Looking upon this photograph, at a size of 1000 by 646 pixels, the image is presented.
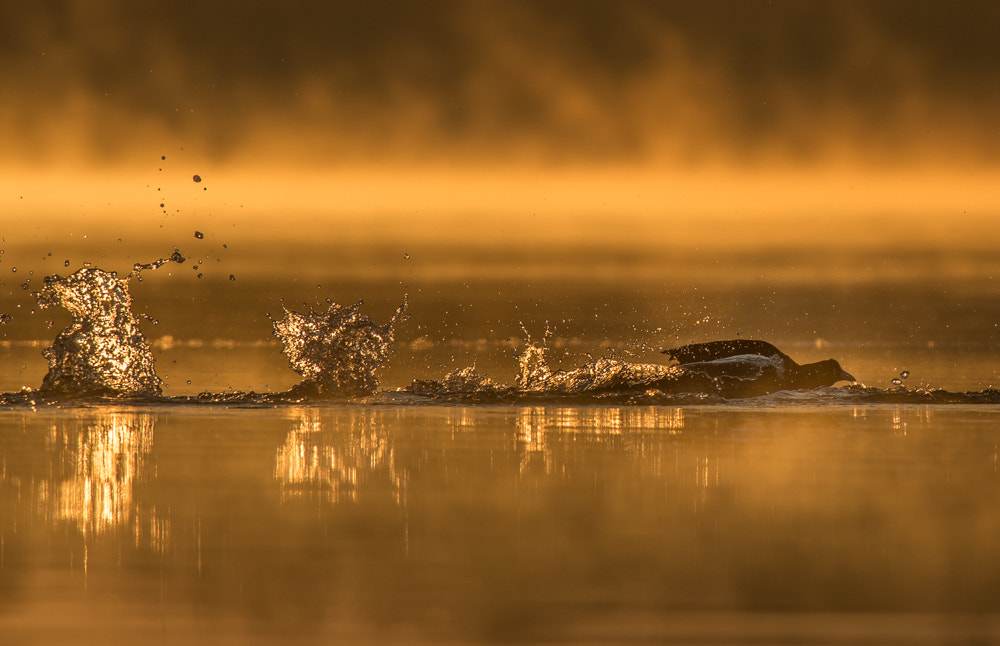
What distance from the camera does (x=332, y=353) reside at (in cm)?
2788

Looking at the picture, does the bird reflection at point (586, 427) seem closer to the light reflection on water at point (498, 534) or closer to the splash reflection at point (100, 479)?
the light reflection on water at point (498, 534)

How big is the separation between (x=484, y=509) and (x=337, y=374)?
14241 millimetres

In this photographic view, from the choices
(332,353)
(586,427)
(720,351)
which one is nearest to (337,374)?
(332,353)

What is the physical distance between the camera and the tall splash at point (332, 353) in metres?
27.9

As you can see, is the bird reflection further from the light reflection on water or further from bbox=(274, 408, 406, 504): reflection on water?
bbox=(274, 408, 406, 504): reflection on water

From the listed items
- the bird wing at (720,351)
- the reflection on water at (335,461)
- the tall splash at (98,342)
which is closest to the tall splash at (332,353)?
the tall splash at (98,342)

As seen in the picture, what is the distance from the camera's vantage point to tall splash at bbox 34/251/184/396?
1064 inches

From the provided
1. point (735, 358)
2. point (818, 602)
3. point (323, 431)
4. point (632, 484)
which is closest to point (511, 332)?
point (735, 358)

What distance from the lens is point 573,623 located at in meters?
9.50

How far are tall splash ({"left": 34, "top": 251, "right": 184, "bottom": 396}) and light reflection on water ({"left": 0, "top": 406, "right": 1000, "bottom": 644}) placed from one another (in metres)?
5.85

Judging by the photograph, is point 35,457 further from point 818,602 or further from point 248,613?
point 818,602

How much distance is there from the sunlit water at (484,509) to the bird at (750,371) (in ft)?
1.87

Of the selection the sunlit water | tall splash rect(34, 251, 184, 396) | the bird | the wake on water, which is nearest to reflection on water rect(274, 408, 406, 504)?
the sunlit water

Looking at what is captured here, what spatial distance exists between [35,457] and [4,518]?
4.58 meters
